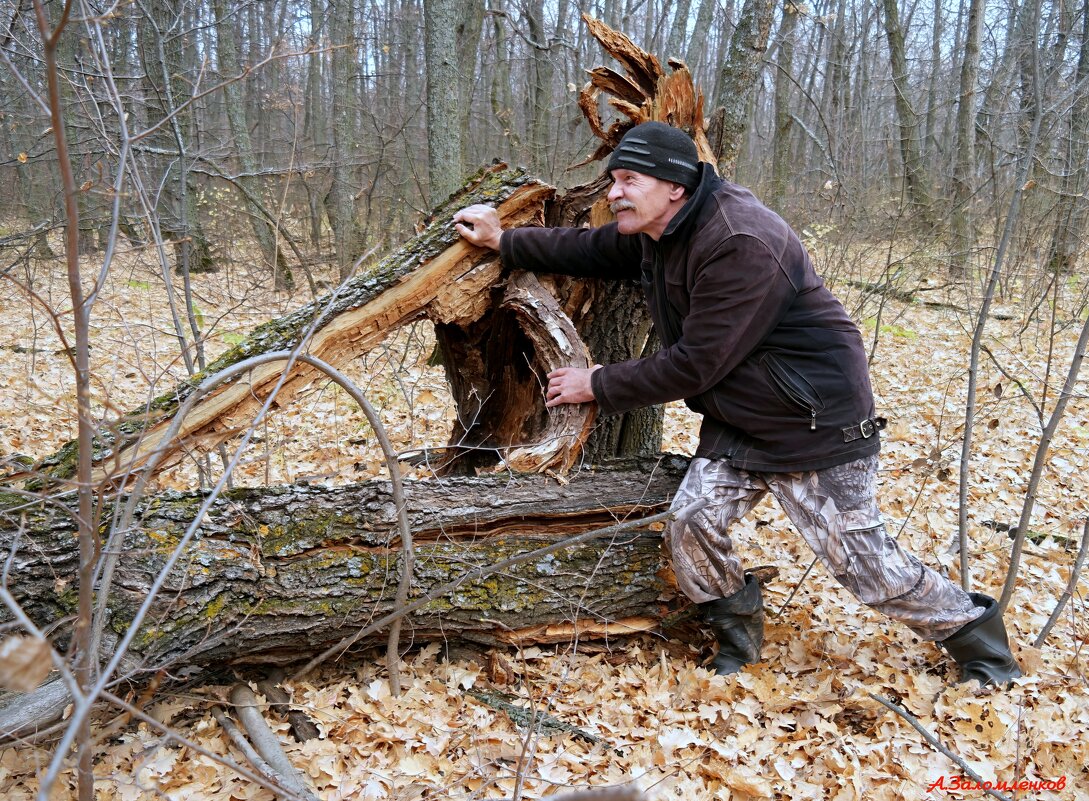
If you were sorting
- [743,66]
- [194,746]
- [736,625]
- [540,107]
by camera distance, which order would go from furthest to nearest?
1. [540,107]
2. [743,66]
3. [736,625]
4. [194,746]

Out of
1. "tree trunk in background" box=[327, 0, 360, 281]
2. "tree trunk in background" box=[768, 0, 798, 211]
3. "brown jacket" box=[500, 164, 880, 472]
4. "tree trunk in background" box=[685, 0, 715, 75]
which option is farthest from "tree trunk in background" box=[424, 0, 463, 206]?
"tree trunk in background" box=[685, 0, 715, 75]

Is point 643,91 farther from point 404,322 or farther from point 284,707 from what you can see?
point 284,707

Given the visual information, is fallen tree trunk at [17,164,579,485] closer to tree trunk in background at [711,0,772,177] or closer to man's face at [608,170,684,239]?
man's face at [608,170,684,239]

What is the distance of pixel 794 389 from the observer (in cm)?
289

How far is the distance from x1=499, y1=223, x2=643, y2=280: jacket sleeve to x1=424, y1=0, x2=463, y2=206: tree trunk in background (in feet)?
14.3

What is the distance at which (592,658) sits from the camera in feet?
11.1

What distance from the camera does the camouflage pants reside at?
9.74ft

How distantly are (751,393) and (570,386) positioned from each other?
801 millimetres

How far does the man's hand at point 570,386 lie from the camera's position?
3250 mm

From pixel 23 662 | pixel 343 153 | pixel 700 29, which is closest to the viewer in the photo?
pixel 23 662

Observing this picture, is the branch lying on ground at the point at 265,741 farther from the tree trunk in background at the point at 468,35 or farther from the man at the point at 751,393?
the tree trunk in background at the point at 468,35

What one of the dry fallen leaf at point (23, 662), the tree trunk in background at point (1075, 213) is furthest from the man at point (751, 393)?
the tree trunk in background at point (1075, 213)

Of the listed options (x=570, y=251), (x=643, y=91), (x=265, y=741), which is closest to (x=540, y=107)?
(x=643, y=91)

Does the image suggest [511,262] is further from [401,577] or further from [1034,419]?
[1034,419]
